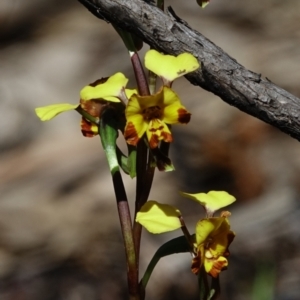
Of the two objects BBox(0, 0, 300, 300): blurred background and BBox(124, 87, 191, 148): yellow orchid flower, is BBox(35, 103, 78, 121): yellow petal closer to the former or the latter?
BBox(124, 87, 191, 148): yellow orchid flower

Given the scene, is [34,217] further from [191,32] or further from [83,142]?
[191,32]

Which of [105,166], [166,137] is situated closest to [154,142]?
[166,137]

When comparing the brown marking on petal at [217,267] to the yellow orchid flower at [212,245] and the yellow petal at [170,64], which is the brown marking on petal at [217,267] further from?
the yellow petal at [170,64]

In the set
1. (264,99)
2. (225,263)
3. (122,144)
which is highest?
(264,99)

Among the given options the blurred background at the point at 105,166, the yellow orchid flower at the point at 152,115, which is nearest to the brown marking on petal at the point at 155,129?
the yellow orchid flower at the point at 152,115

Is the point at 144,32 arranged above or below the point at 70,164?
above

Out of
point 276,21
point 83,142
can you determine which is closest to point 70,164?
point 83,142

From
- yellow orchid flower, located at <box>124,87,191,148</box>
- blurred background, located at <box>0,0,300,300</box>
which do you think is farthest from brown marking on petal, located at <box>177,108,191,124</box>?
blurred background, located at <box>0,0,300,300</box>
